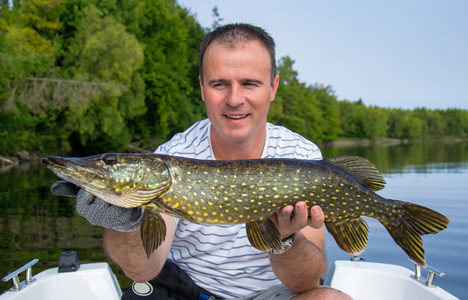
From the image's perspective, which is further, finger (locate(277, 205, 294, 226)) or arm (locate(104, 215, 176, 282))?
arm (locate(104, 215, 176, 282))

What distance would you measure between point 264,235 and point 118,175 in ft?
2.97

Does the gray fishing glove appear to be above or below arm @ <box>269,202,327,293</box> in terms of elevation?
above

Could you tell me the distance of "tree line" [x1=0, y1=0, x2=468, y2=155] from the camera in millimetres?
21672

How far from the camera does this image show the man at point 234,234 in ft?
7.84

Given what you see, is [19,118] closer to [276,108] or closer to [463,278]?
[463,278]

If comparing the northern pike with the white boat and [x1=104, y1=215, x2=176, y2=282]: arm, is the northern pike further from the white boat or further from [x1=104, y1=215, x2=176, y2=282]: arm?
the white boat

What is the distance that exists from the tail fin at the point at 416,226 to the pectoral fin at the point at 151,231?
136 cm

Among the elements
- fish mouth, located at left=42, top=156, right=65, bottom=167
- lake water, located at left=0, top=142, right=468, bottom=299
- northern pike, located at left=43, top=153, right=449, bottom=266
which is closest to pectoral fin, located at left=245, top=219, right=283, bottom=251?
northern pike, located at left=43, top=153, right=449, bottom=266

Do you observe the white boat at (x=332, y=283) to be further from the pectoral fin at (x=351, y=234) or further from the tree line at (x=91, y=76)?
the tree line at (x=91, y=76)

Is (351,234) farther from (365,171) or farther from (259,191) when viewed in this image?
(259,191)

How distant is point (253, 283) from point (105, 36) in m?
23.3

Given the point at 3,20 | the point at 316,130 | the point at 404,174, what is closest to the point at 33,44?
the point at 3,20

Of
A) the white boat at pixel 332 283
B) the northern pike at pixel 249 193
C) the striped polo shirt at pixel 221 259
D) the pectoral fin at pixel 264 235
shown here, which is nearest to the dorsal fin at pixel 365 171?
the northern pike at pixel 249 193

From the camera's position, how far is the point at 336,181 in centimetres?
229
